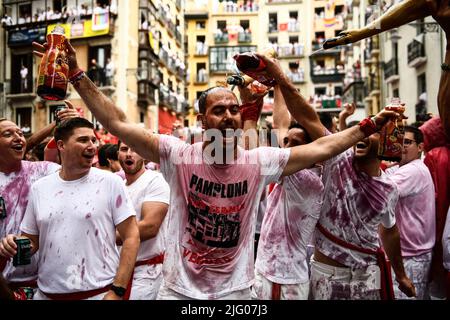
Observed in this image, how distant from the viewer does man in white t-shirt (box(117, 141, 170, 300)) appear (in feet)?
16.8

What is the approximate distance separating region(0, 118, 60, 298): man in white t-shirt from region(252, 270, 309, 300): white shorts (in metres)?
1.64

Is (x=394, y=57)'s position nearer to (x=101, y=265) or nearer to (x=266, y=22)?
(x=266, y=22)

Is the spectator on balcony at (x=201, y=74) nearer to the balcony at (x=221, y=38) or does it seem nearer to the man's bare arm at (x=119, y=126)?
the balcony at (x=221, y=38)

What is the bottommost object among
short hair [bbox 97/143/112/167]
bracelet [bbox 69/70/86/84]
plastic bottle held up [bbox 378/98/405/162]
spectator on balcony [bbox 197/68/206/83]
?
short hair [bbox 97/143/112/167]

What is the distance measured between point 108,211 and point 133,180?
4.77ft

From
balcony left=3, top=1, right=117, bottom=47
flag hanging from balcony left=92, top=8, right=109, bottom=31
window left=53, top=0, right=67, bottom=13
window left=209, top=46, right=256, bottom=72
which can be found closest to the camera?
flag hanging from balcony left=92, top=8, right=109, bottom=31

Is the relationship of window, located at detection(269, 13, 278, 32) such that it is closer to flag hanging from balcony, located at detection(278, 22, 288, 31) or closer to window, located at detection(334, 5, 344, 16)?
flag hanging from balcony, located at detection(278, 22, 288, 31)

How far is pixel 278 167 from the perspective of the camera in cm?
370

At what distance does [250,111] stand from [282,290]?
138 cm

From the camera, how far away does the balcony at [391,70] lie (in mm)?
27266

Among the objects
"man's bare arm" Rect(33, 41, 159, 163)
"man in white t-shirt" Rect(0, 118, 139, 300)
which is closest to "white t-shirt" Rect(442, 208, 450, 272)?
"man in white t-shirt" Rect(0, 118, 139, 300)

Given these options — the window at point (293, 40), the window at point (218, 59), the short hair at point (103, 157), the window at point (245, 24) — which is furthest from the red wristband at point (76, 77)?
the window at point (293, 40)

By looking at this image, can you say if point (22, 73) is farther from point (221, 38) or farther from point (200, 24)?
point (221, 38)
